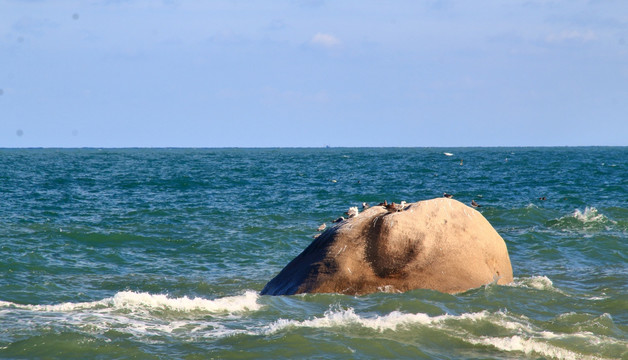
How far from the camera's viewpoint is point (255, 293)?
1193 cm

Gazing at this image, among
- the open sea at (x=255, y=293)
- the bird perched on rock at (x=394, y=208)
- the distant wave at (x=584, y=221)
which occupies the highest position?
the bird perched on rock at (x=394, y=208)

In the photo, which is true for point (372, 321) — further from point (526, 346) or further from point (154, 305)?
point (154, 305)

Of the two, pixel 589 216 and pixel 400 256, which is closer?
pixel 400 256

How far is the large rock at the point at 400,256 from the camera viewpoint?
11891 mm

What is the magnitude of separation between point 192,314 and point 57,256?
8208mm

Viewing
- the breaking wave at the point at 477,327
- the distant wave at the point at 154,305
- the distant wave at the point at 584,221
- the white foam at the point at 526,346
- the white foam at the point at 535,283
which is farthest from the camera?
the distant wave at the point at 584,221

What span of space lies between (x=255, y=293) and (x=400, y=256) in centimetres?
270

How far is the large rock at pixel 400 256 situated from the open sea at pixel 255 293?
432 mm

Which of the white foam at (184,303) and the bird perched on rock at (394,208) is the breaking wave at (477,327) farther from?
the bird perched on rock at (394,208)

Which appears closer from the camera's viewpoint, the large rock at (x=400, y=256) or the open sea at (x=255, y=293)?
the open sea at (x=255, y=293)

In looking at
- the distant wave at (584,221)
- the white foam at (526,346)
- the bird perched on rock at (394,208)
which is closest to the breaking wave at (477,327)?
the white foam at (526,346)

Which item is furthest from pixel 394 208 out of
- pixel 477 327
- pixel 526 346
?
pixel 526 346

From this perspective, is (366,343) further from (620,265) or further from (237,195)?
(237,195)

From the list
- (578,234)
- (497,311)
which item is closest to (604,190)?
(578,234)
